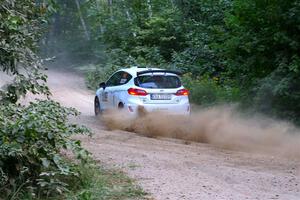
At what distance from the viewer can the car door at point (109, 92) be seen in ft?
48.7

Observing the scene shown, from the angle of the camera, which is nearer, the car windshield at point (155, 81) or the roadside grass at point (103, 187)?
the roadside grass at point (103, 187)

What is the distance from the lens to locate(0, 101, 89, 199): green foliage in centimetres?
643

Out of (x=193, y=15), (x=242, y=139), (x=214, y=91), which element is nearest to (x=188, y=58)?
(x=193, y=15)

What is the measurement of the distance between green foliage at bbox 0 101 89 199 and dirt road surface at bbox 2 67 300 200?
1.32 m

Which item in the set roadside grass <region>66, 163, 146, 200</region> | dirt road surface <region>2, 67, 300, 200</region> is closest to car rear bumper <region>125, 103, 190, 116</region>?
dirt road surface <region>2, 67, 300, 200</region>

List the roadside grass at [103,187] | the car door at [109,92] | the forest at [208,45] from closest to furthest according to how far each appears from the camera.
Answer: the roadside grass at [103,187], the forest at [208,45], the car door at [109,92]

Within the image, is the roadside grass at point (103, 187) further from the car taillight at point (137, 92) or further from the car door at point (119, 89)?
the car door at point (119, 89)

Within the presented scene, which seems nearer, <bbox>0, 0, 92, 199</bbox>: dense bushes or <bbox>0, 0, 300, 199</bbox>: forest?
<bbox>0, 0, 92, 199</bbox>: dense bushes

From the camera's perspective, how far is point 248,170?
28.3 feet

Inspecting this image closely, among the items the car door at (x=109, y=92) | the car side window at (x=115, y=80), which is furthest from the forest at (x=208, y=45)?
the car door at (x=109, y=92)

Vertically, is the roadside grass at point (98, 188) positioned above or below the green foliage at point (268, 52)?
below

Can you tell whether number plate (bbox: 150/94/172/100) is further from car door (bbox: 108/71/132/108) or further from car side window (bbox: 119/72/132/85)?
car side window (bbox: 119/72/132/85)

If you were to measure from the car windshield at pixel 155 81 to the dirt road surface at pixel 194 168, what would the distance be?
1521mm

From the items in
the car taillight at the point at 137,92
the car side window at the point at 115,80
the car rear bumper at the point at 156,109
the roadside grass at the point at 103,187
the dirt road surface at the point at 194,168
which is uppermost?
the car side window at the point at 115,80
